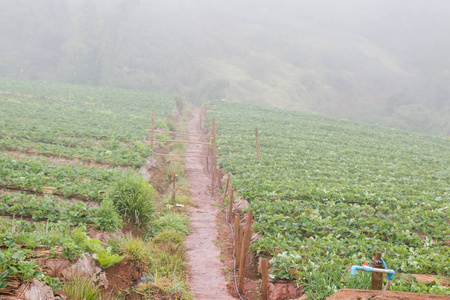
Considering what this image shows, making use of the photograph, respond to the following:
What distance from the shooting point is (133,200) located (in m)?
9.78

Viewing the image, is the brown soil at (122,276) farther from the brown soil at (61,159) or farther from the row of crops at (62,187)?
the brown soil at (61,159)

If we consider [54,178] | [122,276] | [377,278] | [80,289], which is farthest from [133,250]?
[377,278]

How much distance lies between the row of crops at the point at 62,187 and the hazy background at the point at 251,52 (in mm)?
37662

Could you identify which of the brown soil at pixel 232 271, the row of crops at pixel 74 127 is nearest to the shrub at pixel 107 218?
the brown soil at pixel 232 271

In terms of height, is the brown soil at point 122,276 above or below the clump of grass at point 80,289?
below

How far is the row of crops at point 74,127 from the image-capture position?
14.7 m

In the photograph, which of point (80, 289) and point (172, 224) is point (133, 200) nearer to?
point (172, 224)

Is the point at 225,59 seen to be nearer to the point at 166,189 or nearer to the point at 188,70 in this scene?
the point at 188,70

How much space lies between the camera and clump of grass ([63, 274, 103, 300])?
536cm

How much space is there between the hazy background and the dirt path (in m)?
44.0

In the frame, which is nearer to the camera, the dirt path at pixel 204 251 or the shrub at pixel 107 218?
the dirt path at pixel 204 251

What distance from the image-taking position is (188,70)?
227ft

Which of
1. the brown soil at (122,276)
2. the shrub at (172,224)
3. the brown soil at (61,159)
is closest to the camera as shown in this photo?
the brown soil at (122,276)

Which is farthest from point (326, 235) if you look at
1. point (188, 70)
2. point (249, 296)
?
point (188, 70)
